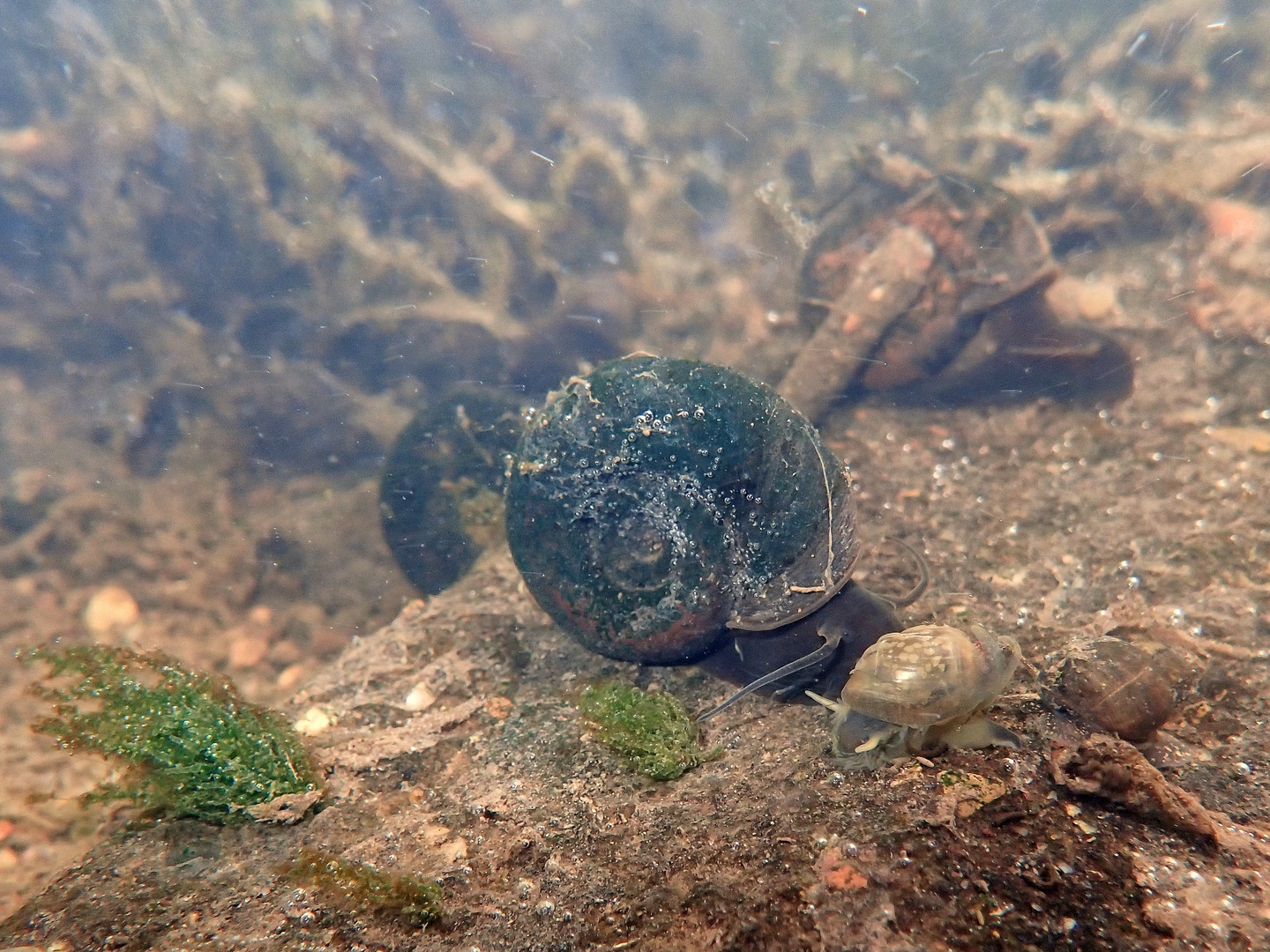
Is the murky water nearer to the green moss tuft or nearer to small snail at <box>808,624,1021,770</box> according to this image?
small snail at <box>808,624,1021,770</box>

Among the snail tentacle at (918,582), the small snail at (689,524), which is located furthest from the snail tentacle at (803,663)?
the snail tentacle at (918,582)

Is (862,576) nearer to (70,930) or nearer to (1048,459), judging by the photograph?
(1048,459)

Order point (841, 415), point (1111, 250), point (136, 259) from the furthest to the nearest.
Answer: point (136, 259)
point (1111, 250)
point (841, 415)

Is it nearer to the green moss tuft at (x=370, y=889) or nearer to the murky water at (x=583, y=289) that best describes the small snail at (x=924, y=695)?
the murky water at (x=583, y=289)

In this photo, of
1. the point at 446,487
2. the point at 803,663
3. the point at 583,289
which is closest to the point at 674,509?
the point at 803,663

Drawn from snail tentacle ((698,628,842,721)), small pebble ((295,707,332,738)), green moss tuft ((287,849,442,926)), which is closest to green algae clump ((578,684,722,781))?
snail tentacle ((698,628,842,721))

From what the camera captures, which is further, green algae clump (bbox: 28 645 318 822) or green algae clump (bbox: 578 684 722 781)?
green algae clump (bbox: 578 684 722 781)

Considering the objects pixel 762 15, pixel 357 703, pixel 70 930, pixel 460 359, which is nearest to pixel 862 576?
pixel 357 703
